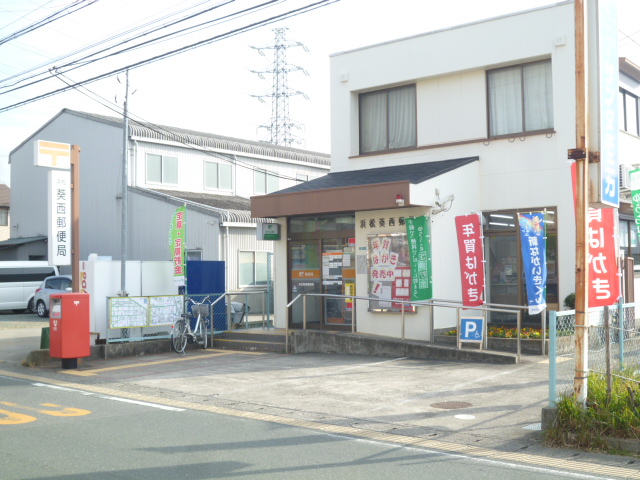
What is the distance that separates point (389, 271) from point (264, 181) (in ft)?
58.6

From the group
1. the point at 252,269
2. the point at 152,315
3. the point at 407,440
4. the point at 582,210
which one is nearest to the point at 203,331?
the point at 152,315

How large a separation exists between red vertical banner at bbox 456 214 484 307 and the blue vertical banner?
126 centimetres

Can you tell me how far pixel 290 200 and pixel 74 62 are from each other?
5.90 meters

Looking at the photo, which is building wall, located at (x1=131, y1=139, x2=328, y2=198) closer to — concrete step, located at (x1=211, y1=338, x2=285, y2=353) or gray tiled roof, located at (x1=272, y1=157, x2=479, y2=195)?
gray tiled roof, located at (x1=272, y1=157, x2=479, y2=195)

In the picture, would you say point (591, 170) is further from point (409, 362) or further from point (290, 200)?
point (290, 200)

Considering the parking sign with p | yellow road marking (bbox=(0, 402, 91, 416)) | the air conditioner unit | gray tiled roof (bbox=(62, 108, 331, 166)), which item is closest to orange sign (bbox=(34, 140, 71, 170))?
yellow road marking (bbox=(0, 402, 91, 416))

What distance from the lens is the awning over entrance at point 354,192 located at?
601 inches

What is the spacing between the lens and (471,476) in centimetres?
652

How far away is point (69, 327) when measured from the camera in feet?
44.6

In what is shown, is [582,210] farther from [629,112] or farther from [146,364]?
[629,112]

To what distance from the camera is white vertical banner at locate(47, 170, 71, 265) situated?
1486 centimetres

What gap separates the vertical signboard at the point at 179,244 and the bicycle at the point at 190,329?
29.6 inches

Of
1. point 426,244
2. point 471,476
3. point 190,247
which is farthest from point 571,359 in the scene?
point 190,247

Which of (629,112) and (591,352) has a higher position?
(629,112)
